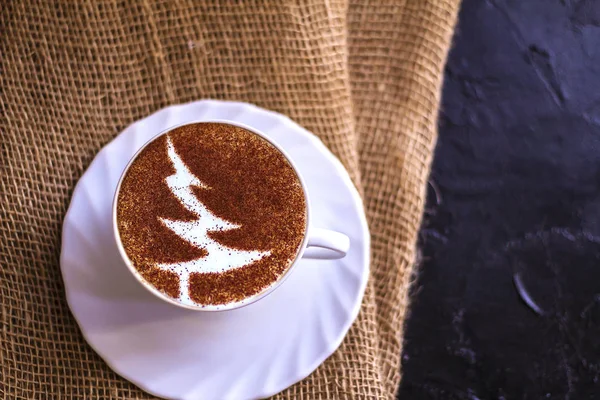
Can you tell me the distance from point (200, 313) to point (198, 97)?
0.35 meters

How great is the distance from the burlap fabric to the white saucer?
0.07 m

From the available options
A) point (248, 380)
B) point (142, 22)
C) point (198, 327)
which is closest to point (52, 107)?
point (142, 22)

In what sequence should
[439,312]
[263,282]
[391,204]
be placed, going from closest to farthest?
[263,282]
[391,204]
[439,312]

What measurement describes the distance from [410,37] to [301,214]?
1.47 feet

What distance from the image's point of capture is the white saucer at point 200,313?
0.87 m

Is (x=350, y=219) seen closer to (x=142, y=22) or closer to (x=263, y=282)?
(x=263, y=282)

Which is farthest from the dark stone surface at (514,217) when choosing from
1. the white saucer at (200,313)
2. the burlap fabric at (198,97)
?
the white saucer at (200,313)

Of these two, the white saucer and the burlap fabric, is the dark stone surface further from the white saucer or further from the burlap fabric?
the white saucer

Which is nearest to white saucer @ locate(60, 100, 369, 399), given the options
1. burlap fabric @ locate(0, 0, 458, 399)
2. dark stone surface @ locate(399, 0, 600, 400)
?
burlap fabric @ locate(0, 0, 458, 399)

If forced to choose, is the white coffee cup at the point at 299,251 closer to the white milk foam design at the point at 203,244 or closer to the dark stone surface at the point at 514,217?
the white milk foam design at the point at 203,244

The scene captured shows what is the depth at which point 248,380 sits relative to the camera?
0.88 meters

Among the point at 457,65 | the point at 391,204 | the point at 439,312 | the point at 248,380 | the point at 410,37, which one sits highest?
the point at 410,37

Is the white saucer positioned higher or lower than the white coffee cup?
lower

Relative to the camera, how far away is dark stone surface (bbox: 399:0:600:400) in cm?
113
